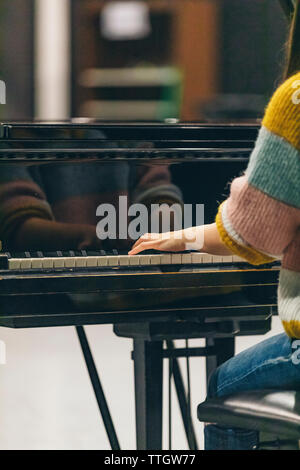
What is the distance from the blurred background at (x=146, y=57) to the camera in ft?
30.1

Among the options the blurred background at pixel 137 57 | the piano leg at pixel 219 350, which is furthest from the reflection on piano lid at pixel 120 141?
the blurred background at pixel 137 57

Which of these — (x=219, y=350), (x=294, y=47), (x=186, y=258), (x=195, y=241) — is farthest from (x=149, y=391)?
(x=294, y=47)

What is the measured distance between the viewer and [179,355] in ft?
7.84

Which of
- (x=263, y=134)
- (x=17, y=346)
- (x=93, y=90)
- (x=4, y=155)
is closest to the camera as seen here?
(x=263, y=134)

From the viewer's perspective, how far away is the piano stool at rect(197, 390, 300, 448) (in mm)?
1767

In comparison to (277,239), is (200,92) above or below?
below

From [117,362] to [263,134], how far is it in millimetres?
3760

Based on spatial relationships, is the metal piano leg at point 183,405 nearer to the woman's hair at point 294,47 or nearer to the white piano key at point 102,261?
the white piano key at point 102,261

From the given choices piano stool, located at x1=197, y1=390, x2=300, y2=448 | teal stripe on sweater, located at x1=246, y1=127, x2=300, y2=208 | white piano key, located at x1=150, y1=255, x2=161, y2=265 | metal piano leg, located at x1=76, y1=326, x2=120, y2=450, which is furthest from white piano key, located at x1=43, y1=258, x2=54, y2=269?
teal stripe on sweater, located at x1=246, y1=127, x2=300, y2=208

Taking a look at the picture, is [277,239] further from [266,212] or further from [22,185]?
[22,185]

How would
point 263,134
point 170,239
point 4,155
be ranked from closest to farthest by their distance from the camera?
point 263,134, point 170,239, point 4,155

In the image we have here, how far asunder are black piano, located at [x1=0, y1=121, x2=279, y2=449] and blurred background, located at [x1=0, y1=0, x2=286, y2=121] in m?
6.73

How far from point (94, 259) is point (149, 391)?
0.34 meters
